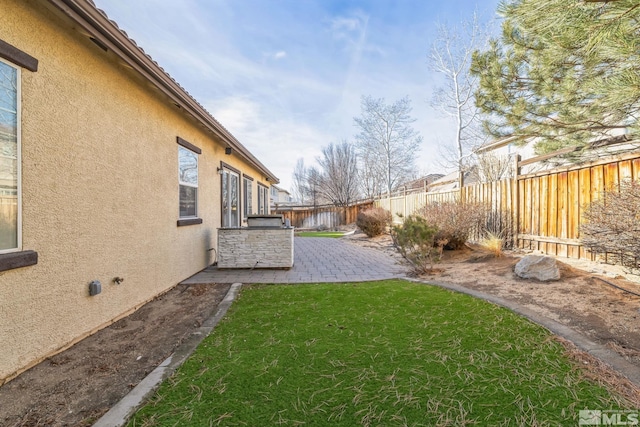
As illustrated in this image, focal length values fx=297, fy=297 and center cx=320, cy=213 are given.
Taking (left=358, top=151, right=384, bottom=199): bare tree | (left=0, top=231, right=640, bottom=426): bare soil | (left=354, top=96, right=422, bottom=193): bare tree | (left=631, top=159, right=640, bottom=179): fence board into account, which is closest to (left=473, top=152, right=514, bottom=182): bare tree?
(left=354, top=96, right=422, bottom=193): bare tree

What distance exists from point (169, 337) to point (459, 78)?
18387 millimetres

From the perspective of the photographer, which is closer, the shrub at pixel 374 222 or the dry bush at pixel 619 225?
the dry bush at pixel 619 225

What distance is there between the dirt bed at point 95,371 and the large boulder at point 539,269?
4.93m

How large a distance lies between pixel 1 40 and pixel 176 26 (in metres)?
6.00

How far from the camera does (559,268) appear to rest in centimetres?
492

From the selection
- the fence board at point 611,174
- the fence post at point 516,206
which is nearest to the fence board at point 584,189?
the fence board at point 611,174

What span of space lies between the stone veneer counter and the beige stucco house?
4.13 ft

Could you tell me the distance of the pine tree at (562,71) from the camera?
2.82 m

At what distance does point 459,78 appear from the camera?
53.9 ft

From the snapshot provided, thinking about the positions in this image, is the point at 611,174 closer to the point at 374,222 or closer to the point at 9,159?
the point at 9,159

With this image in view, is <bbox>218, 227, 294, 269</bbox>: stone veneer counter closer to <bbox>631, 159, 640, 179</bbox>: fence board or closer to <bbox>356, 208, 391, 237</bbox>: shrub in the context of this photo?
<bbox>631, 159, 640, 179</bbox>: fence board

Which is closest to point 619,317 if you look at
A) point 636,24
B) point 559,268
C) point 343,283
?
point 559,268

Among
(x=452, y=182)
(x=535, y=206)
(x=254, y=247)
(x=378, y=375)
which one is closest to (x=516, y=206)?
(x=535, y=206)

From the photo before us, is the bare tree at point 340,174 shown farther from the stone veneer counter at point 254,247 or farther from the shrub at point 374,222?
the stone veneer counter at point 254,247
